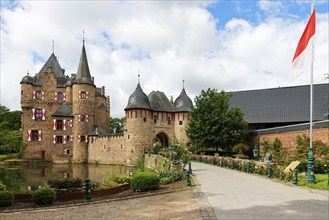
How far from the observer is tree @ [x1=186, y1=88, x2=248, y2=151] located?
30141mm

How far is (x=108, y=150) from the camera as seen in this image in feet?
129

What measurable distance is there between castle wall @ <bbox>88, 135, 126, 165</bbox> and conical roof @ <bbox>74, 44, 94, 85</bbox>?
779 cm

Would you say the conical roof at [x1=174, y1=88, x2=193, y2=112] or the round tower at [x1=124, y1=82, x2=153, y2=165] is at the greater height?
the conical roof at [x1=174, y1=88, x2=193, y2=112]

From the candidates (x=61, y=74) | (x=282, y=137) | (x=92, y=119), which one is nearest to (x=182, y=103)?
(x=92, y=119)

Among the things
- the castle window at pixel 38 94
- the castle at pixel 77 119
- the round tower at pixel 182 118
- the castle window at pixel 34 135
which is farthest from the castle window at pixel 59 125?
the round tower at pixel 182 118

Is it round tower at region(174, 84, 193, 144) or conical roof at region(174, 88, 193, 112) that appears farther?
conical roof at region(174, 88, 193, 112)

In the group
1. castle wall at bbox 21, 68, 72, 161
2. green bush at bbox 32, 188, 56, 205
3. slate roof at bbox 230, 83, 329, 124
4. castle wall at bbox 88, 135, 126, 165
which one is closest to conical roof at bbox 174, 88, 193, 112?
slate roof at bbox 230, 83, 329, 124

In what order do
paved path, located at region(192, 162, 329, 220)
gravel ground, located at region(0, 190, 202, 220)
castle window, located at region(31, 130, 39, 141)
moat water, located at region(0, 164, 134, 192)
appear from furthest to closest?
castle window, located at region(31, 130, 39, 141) → moat water, located at region(0, 164, 134, 192) → gravel ground, located at region(0, 190, 202, 220) → paved path, located at region(192, 162, 329, 220)

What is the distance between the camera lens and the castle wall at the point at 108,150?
3794 centimetres

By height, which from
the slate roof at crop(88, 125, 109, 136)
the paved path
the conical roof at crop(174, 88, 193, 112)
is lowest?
the paved path

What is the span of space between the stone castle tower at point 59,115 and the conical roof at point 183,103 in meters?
11.5

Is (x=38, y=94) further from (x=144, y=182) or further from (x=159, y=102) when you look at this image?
(x=144, y=182)

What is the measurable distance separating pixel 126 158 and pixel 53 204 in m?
25.6

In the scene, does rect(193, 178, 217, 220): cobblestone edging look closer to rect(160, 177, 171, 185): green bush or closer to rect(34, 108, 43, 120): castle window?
rect(160, 177, 171, 185): green bush
